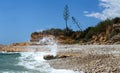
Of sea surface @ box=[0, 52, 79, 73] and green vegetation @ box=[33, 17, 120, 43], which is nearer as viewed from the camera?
sea surface @ box=[0, 52, 79, 73]

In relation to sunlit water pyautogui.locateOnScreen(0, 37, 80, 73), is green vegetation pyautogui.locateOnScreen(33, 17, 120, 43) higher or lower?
higher

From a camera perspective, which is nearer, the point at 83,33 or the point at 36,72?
the point at 36,72

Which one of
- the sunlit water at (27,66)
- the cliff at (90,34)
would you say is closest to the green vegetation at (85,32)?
the cliff at (90,34)

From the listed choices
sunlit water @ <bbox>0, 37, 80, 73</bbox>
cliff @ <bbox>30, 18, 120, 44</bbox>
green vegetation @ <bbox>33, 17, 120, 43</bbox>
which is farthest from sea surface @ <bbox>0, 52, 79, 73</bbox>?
green vegetation @ <bbox>33, 17, 120, 43</bbox>

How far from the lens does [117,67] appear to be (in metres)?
19.3

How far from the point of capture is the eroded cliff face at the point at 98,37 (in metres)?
65.2

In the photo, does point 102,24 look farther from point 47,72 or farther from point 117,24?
point 47,72

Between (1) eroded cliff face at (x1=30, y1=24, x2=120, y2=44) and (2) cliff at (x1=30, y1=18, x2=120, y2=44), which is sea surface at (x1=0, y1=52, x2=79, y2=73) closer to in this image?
(1) eroded cliff face at (x1=30, y1=24, x2=120, y2=44)

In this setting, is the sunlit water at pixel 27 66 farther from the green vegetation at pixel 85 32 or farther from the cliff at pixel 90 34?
the green vegetation at pixel 85 32

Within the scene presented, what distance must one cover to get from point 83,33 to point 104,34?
12.9 m

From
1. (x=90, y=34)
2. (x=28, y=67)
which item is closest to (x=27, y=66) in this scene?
(x=28, y=67)

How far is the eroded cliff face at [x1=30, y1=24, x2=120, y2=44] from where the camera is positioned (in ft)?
214

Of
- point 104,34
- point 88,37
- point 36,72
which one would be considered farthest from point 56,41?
point 36,72

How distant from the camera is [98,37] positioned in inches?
3029
